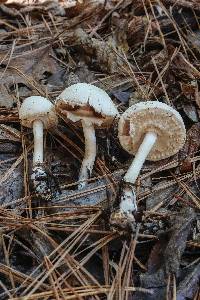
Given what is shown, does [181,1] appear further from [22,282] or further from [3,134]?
[22,282]

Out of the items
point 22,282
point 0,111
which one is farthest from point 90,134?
point 22,282

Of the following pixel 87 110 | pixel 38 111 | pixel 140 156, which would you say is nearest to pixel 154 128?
pixel 140 156

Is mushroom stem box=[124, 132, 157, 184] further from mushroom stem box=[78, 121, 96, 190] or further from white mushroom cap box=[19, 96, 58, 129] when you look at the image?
white mushroom cap box=[19, 96, 58, 129]

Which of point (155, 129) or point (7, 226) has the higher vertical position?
point (155, 129)

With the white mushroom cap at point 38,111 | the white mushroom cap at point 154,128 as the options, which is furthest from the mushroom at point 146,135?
the white mushroom cap at point 38,111

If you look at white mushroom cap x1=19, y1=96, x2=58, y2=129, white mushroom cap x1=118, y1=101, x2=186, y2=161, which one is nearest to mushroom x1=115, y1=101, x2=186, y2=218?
white mushroom cap x1=118, y1=101, x2=186, y2=161

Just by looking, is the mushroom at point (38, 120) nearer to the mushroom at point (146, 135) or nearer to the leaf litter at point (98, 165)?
the leaf litter at point (98, 165)
